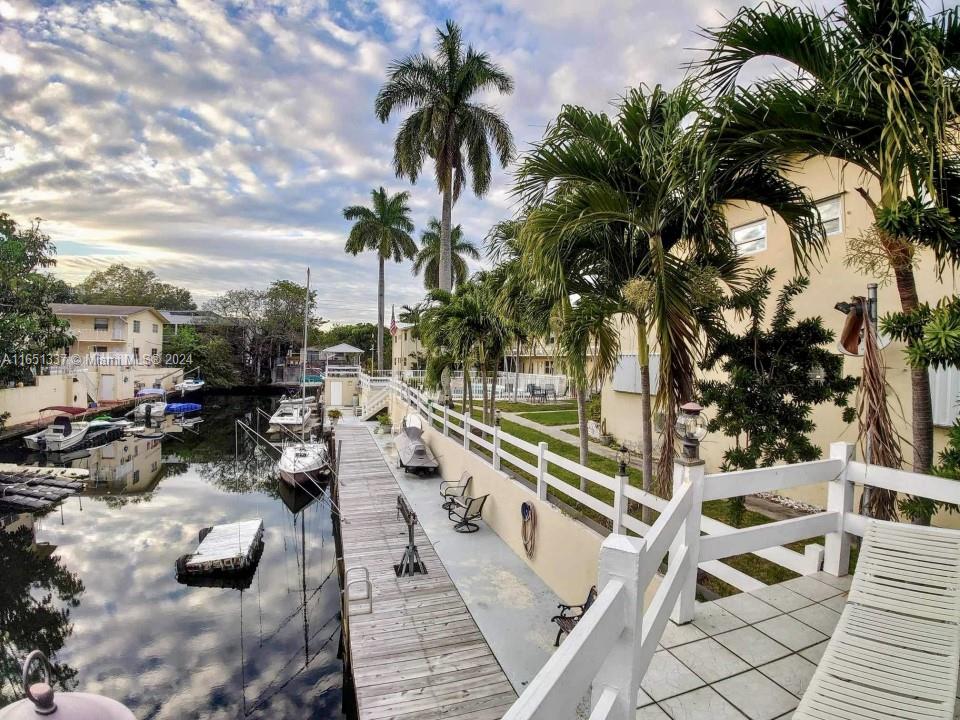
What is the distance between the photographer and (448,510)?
988cm

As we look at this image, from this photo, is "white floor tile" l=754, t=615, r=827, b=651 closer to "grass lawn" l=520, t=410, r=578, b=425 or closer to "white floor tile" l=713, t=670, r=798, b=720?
"white floor tile" l=713, t=670, r=798, b=720

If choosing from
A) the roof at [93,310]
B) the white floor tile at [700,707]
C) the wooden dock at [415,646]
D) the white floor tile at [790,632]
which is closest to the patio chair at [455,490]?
the wooden dock at [415,646]

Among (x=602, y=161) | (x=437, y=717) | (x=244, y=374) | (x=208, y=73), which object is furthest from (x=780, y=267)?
(x=244, y=374)

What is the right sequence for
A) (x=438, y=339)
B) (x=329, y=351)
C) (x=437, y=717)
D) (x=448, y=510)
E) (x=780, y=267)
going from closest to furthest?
(x=437, y=717) < (x=780, y=267) < (x=448, y=510) < (x=438, y=339) < (x=329, y=351)

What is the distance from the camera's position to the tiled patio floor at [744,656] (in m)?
2.19

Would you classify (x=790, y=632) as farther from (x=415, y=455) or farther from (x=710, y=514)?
(x=415, y=455)

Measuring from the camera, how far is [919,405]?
3736mm

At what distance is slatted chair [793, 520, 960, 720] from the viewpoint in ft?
6.17

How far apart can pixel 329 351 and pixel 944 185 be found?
136ft

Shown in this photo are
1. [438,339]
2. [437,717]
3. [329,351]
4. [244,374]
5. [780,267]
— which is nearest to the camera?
[437,717]

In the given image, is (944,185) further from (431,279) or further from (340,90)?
(431,279)

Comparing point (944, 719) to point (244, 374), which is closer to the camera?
point (944, 719)

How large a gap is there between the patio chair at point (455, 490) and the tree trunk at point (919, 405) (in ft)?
25.6

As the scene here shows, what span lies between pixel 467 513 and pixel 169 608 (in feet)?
23.8
